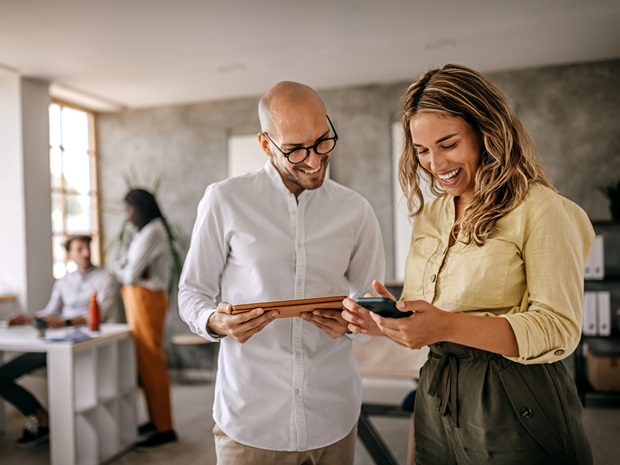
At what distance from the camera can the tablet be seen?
1.43 meters

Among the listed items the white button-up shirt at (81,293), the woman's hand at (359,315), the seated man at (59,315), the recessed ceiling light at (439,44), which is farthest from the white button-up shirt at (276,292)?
the recessed ceiling light at (439,44)

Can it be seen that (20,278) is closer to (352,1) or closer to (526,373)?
(352,1)

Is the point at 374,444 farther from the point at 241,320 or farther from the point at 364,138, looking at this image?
the point at 364,138

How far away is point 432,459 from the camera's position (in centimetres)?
140

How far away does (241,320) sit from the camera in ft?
4.80

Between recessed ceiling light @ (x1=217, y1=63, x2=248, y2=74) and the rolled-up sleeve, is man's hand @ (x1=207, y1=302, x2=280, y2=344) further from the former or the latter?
recessed ceiling light @ (x1=217, y1=63, x2=248, y2=74)

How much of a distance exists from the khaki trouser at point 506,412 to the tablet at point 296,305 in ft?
0.98

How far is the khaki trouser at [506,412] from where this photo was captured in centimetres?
125

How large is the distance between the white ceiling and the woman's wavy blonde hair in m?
2.53

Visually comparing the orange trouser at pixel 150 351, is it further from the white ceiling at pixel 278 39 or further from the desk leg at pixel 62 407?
the white ceiling at pixel 278 39

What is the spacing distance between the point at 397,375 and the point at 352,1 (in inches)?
90.4

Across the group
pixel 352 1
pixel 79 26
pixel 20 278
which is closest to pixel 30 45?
pixel 79 26

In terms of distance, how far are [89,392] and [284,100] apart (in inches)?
108

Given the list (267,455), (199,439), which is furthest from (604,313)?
(267,455)
